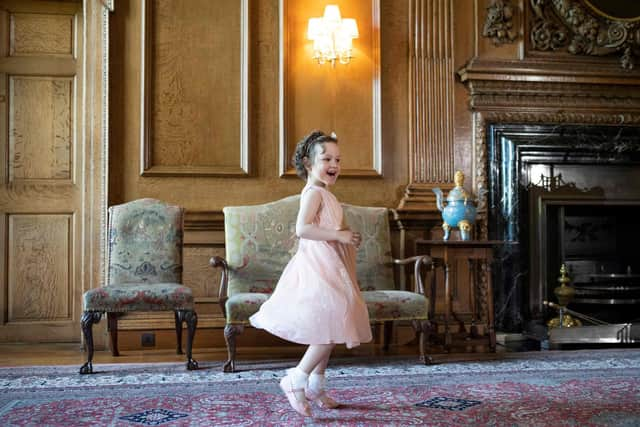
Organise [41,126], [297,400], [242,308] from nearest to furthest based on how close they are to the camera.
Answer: [297,400], [242,308], [41,126]

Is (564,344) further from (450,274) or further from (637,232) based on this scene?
(637,232)

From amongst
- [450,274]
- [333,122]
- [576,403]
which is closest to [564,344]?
[450,274]

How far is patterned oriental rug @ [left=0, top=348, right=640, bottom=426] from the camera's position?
2.71 meters

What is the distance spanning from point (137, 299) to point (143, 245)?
595 mm

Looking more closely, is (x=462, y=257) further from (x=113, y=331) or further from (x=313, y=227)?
(x=113, y=331)

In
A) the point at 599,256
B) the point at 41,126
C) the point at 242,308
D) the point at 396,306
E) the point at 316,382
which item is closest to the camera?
the point at 316,382

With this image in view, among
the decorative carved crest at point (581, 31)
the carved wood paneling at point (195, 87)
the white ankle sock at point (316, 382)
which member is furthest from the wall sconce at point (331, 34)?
the white ankle sock at point (316, 382)

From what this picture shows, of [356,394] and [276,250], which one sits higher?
[276,250]

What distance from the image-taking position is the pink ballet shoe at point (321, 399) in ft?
9.28

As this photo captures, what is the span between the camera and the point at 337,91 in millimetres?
4902

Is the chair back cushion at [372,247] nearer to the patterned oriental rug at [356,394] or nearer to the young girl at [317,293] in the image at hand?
the patterned oriental rug at [356,394]

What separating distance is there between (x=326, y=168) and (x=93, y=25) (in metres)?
2.70

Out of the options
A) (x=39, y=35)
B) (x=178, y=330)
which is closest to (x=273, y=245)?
(x=178, y=330)

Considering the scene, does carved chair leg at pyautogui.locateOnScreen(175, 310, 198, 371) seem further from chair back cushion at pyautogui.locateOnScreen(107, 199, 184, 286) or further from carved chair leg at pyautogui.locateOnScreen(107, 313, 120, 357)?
carved chair leg at pyautogui.locateOnScreen(107, 313, 120, 357)
